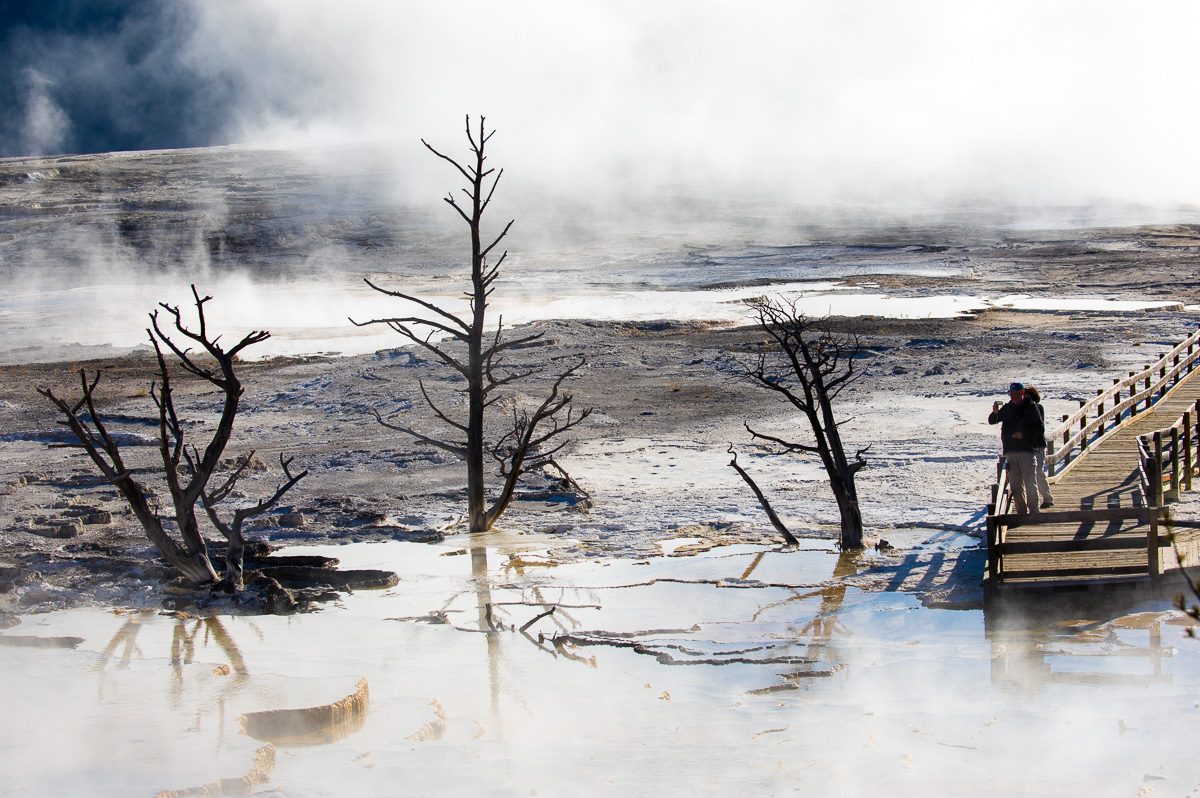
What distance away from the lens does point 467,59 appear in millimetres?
101125

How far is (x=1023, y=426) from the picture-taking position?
9844 millimetres

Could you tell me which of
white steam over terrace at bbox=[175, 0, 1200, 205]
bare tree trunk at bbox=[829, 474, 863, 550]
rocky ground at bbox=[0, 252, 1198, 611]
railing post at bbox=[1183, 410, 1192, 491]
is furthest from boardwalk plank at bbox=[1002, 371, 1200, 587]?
white steam over terrace at bbox=[175, 0, 1200, 205]

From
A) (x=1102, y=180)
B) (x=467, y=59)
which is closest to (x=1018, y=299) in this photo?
(x=1102, y=180)

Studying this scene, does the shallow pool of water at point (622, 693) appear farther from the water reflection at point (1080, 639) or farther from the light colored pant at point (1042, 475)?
the light colored pant at point (1042, 475)

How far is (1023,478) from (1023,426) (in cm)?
37

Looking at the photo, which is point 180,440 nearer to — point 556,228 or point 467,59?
point 556,228

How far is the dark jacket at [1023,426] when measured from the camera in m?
9.83

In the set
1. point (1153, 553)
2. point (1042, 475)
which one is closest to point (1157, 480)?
point (1042, 475)

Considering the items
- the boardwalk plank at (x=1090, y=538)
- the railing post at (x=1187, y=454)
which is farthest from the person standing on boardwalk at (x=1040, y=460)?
the railing post at (x=1187, y=454)

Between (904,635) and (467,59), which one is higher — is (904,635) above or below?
below

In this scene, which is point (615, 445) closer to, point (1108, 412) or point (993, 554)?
point (1108, 412)

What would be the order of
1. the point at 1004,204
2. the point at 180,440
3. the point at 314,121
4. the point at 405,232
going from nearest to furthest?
the point at 180,440
the point at 405,232
the point at 1004,204
the point at 314,121

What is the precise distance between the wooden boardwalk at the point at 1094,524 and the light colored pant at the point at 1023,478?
11cm

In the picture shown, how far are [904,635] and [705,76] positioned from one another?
87.5m
